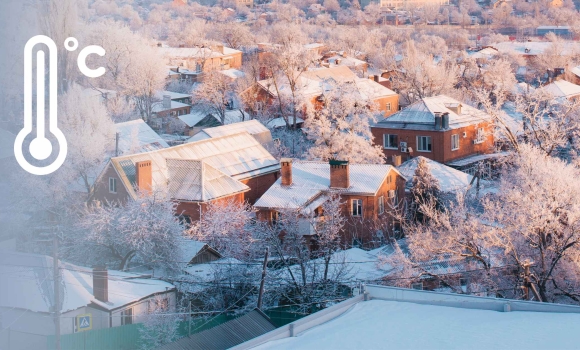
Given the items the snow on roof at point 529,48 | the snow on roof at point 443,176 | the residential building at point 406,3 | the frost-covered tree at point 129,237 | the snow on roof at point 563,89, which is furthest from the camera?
the residential building at point 406,3

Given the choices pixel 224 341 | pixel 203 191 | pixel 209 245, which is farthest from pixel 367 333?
pixel 203 191

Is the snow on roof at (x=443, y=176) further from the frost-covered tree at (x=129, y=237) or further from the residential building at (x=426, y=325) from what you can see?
the residential building at (x=426, y=325)

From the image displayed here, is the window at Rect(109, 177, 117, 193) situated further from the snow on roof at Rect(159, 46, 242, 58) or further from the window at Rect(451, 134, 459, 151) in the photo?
the snow on roof at Rect(159, 46, 242, 58)

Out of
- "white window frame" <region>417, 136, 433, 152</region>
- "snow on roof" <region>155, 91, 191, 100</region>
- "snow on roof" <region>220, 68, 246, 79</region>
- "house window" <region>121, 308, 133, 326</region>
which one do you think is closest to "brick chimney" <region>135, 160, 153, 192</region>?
"house window" <region>121, 308, 133, 326</region>

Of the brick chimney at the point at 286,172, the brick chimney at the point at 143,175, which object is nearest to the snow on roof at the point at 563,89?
the brick chimney at the point at 286,172

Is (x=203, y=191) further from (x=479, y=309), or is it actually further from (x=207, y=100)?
(x=207, y=100)

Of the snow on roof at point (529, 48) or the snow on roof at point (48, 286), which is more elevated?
the snow on roof at point (48, 286)

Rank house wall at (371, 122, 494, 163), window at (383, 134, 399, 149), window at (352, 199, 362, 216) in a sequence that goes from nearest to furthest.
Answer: window at (352, 199, 362, 216), house wall at (371, 122, 494, 163), window at (383, 134, 399, 149)

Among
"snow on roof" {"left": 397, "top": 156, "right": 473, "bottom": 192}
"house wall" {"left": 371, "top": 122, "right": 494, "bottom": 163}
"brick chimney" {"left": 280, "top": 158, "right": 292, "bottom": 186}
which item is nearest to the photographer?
"brick chimney" {"left": 280, "top": 158, "right": 292, "bottom": 186}

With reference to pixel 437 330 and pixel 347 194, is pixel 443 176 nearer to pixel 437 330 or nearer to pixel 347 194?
pixel 347 194
